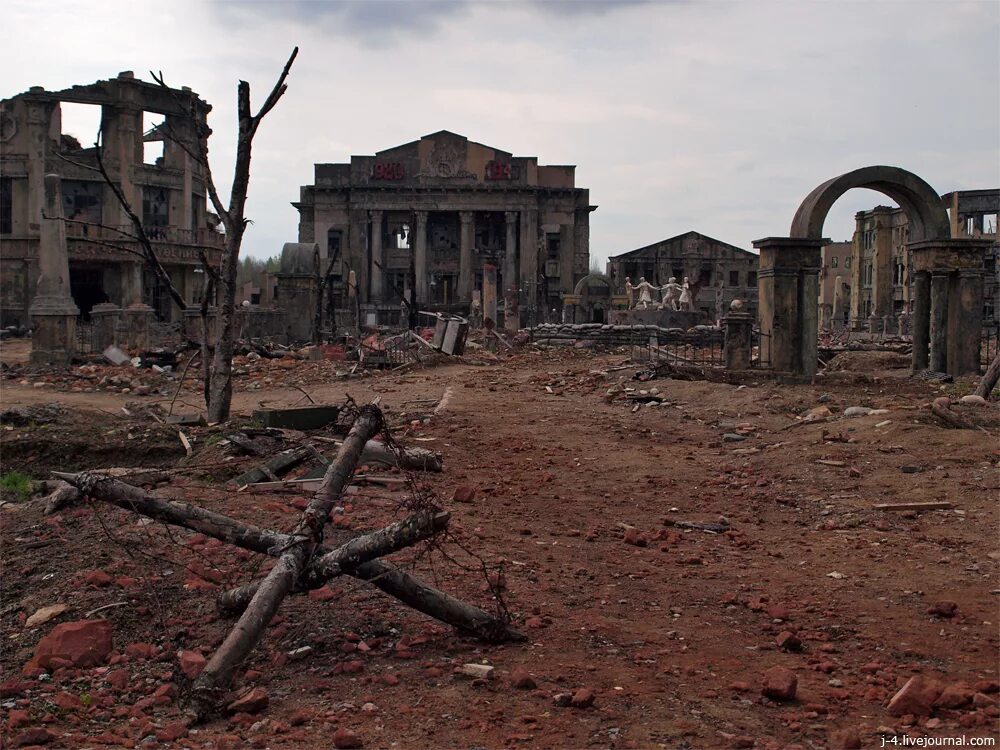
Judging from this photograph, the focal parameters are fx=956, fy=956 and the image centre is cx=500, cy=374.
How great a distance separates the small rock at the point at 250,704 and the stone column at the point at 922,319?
1733 cm

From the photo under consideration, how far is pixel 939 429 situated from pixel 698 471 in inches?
114

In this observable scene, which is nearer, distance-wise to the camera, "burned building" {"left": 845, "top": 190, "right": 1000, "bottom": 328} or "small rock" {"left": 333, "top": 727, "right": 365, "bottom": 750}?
"small rock" {"left": 333, "top": 727, "right": 365, "bottom": 750}

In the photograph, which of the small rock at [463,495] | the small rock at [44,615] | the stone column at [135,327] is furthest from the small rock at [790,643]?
the stone column at [135,327]

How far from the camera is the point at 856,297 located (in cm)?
5922

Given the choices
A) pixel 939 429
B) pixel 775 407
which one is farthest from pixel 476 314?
pixel 939 429

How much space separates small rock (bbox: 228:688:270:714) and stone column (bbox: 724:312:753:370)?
1578 cm

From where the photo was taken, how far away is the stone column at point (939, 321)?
18.1 meters

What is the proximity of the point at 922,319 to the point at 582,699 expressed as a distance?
17069mm

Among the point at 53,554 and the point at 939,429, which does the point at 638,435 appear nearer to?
the point at 939,429

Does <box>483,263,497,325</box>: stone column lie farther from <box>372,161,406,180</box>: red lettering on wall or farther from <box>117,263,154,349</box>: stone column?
<box>372,161,406,180</box>: red lettering on wall

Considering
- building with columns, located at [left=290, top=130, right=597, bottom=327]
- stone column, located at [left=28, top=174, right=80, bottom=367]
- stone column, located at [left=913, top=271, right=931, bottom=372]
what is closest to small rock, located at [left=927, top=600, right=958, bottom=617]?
stone column, located at [left=913, top=271, right=931, bottom=372]

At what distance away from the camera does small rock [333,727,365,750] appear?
3.82 m

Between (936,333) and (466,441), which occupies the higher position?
(936,333)

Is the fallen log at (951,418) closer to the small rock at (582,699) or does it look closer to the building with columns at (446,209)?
the small rock at (582,699)
